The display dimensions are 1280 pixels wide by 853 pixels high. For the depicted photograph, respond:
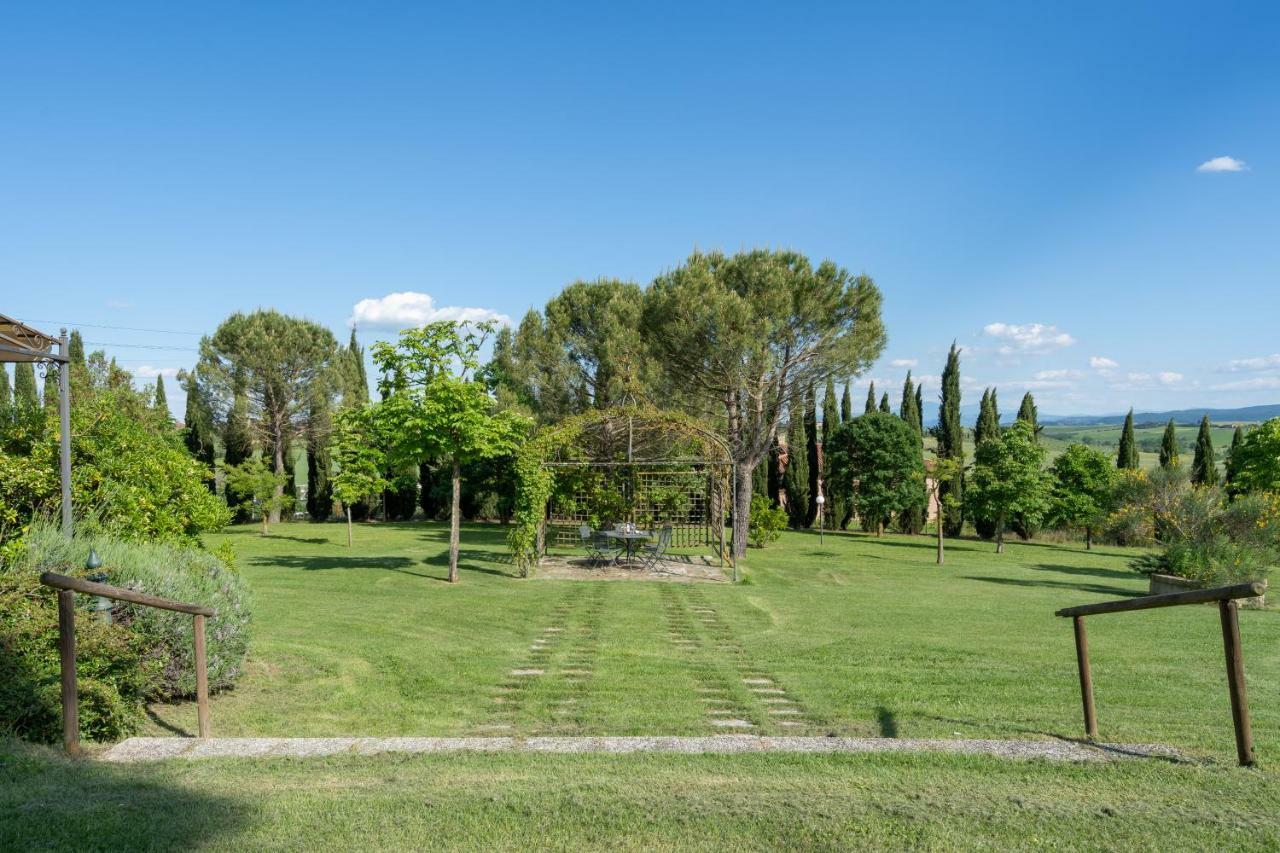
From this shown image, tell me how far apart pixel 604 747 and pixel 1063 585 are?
15.2 meters

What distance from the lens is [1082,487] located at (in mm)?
26828

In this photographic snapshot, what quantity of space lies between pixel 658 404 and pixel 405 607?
12.3m

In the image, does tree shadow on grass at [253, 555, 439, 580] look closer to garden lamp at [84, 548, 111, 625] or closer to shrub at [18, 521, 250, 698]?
shrub at [18, 521, 250, 698]

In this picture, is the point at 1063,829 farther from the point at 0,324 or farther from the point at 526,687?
the point at 0,324

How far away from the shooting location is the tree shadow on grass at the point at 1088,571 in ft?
60.2

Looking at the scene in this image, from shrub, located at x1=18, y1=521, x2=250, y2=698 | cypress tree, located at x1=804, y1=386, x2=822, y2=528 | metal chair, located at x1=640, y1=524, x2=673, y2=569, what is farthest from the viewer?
cypress tree, located at x1=804, y1=386, x2=822, y2=528

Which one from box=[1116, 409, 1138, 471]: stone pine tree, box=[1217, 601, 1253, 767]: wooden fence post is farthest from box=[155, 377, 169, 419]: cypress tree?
box=[1116, 409, 1138, 471]: stone pine tree

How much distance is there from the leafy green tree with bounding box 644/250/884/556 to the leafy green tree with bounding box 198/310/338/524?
57.5ft

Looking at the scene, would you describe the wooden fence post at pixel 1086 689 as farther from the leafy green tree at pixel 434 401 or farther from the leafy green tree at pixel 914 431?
the leafy green tree at pixel 914 431

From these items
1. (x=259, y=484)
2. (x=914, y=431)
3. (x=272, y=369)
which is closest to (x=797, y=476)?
(x=914, y=431)

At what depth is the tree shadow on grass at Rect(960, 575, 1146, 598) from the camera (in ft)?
49.7

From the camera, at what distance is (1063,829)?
3070mm

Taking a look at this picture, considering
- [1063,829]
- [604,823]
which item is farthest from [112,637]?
[1063,829]

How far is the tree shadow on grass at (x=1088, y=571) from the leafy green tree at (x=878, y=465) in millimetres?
7695
